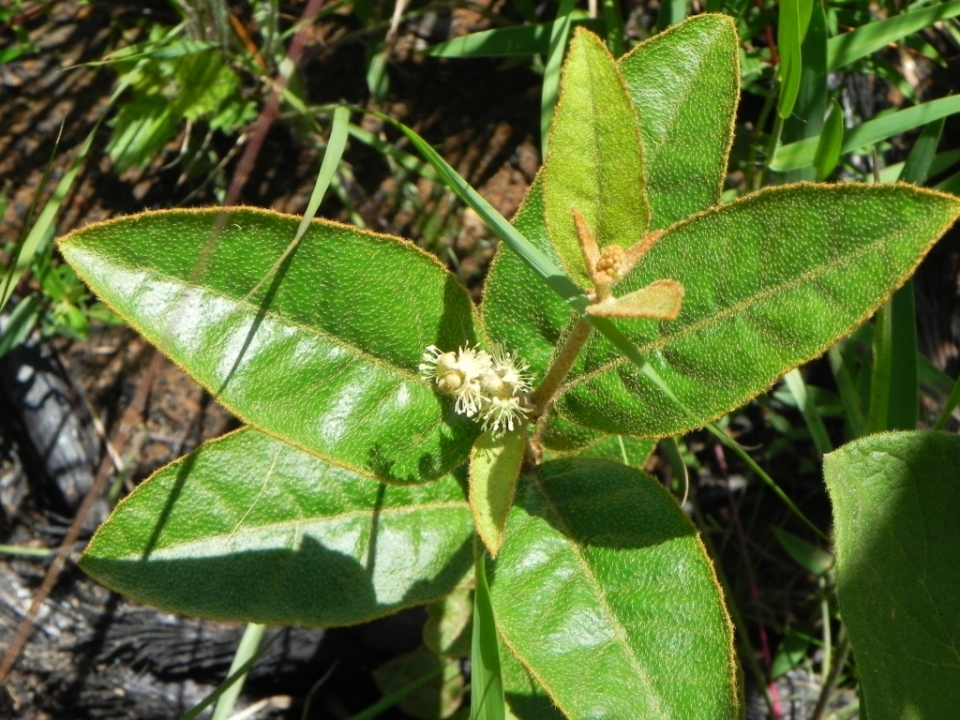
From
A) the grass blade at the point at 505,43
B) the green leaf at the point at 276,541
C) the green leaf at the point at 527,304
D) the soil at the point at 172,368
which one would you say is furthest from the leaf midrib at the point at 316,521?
the grass blade at the point at 505,43

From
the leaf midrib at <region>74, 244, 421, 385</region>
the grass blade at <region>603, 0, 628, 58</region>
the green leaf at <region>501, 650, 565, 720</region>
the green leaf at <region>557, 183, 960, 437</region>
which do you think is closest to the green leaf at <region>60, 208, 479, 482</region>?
the leaf midrib at <region>74, 244, 421, 385</region>

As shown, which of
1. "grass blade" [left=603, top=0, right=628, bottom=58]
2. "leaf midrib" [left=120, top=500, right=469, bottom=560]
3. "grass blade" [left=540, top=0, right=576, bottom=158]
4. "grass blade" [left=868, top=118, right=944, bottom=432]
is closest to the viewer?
"leaf midrib" [left=120, top=500, right=469, bottom=560]

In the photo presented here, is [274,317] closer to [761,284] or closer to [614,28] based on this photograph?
[761,284]

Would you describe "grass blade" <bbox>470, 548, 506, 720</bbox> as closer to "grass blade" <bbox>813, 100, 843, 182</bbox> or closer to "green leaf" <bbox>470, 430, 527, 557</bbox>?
"green leaf" <bbox>470, 430, 527, 557</bbox>

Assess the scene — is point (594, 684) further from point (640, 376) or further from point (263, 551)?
point (263, 551)

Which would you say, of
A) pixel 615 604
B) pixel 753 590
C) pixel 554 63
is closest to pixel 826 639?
pixel 753 590

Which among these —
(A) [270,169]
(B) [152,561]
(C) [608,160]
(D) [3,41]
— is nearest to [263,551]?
(B) [152,561]
